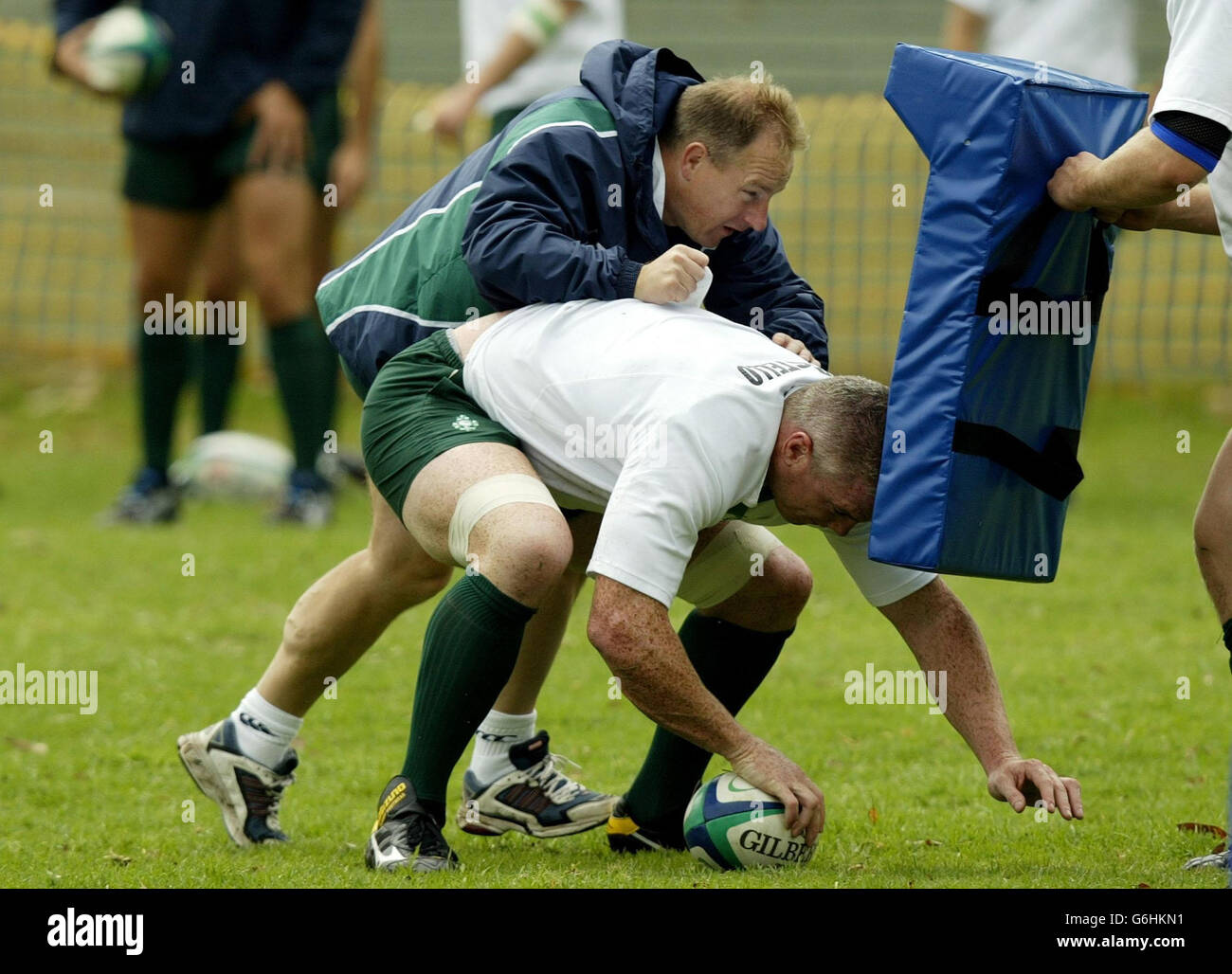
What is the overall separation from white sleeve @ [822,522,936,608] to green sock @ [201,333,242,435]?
5.24m

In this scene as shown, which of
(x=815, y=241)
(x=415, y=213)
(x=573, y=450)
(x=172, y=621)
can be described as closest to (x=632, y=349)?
(x=573, y=450)

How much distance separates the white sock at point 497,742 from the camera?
178 inches

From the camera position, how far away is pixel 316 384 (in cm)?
827

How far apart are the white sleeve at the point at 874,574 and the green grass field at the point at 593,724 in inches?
23.8

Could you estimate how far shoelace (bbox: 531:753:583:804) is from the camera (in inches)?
178

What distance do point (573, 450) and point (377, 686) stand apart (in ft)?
7.45

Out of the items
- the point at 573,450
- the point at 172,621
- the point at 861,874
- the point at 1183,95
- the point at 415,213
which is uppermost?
the point at 1183,95

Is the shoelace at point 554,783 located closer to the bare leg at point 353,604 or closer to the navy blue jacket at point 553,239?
the bare leg at point 353,604

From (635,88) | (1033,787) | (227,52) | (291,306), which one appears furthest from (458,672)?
(227,52)

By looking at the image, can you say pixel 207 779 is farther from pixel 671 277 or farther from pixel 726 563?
pixel 671 277

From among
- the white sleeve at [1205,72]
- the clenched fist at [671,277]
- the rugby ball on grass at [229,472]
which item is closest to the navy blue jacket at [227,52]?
the rugby ball on grass at [229,472]

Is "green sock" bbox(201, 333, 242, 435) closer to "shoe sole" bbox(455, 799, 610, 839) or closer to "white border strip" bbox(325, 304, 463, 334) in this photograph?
"white border strip" bbox(325, 304, 463, 334)
